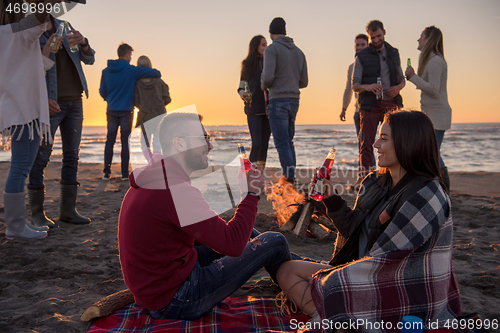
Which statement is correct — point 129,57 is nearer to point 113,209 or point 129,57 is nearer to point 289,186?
point 113,209

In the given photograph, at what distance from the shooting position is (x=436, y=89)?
4.91m

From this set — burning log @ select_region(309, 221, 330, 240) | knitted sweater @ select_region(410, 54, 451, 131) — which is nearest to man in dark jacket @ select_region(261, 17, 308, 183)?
burning log @ select_region(309, 221, 330, 240)

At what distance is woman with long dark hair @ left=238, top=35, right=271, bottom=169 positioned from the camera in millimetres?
5578

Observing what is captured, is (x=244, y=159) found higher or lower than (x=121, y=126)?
lower

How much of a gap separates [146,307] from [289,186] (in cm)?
302

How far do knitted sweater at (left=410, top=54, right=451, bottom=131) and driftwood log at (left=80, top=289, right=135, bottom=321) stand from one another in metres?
4.37

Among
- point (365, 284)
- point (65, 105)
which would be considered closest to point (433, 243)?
point (365, 284)

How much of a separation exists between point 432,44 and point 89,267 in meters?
4.93

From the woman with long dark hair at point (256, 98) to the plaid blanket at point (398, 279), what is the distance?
377 cm

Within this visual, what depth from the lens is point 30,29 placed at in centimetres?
303

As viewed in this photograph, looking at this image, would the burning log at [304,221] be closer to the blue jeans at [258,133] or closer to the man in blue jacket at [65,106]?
the blue jeans at [258,133]

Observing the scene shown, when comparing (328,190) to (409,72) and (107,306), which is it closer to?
(107,306)

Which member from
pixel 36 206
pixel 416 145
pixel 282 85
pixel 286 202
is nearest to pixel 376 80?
pixel 282 85

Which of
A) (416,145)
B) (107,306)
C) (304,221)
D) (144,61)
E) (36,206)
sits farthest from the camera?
(144,61)
